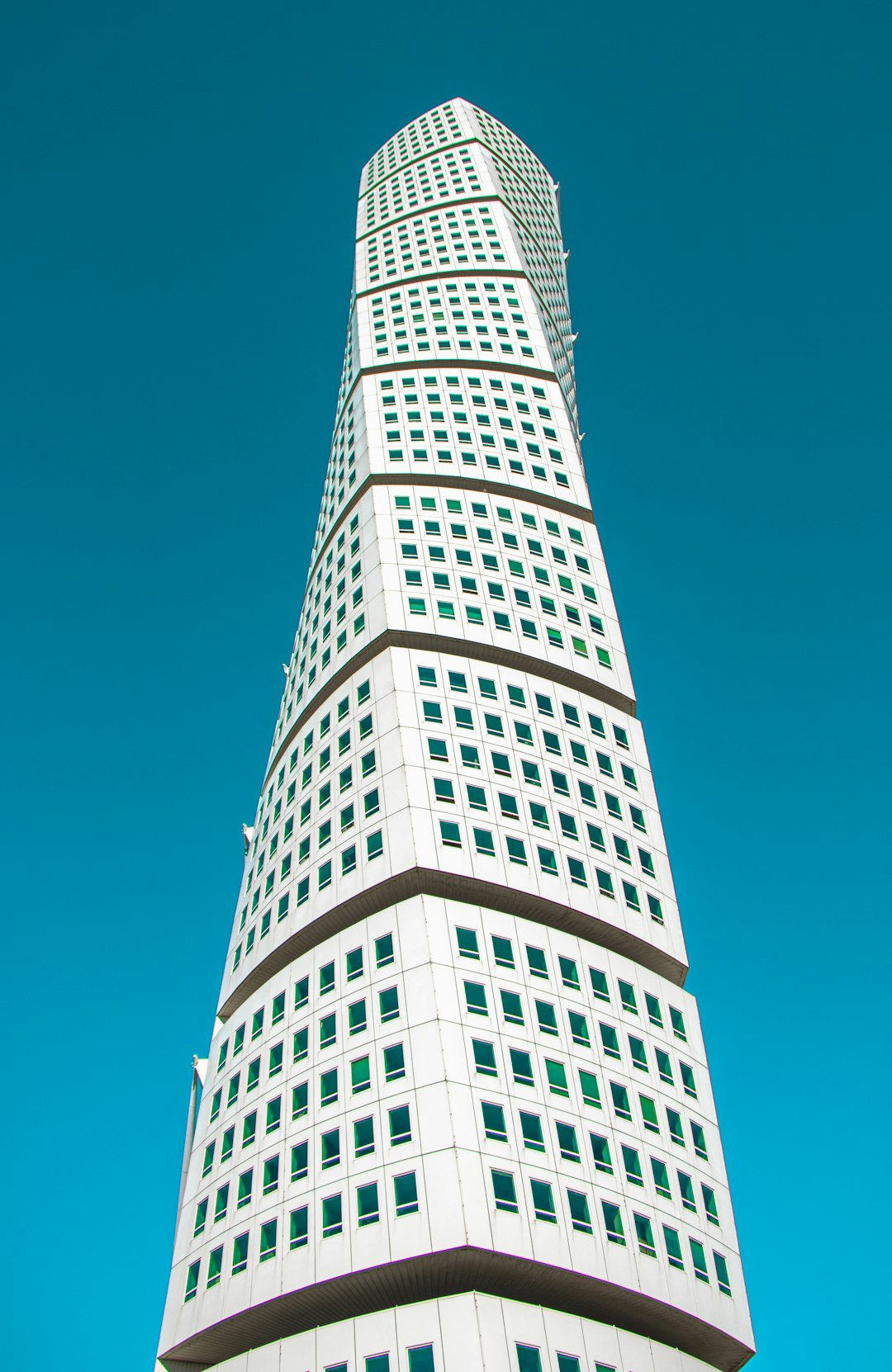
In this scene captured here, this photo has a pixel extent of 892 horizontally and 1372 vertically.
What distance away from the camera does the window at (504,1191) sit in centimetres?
3019

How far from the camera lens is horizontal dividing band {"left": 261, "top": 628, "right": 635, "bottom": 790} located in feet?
155

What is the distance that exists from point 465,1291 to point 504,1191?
106 inches

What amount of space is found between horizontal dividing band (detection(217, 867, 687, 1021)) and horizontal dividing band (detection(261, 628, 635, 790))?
9.96m

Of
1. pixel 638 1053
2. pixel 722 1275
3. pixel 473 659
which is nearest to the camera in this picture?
pixel 722 1275

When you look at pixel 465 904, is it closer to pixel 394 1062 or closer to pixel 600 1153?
pixel 394 1062

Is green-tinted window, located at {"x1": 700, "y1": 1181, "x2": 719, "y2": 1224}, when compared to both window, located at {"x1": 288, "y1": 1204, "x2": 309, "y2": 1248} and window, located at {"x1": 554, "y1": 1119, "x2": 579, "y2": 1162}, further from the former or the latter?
window, located at {"x1": 288, "y1": 1204, "x2": 309, "y2": 1248}

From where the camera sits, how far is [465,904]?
37062 millimetres

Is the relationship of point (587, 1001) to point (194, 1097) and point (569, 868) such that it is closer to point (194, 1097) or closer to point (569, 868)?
point (569, 868)

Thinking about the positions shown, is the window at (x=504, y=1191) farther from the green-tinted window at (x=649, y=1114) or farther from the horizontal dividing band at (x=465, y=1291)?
the green-tinted window at (x=649, y=1114)

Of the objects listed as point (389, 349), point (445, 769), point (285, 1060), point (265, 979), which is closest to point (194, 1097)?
point (265, 979)

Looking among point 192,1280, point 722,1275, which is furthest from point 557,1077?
point 192,1280

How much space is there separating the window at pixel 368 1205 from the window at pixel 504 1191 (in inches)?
114

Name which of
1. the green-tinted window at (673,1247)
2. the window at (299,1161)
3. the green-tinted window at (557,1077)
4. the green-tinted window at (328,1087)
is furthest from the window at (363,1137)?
the green-tinted window at (673,1247)

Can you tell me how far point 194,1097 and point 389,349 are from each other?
39616 millimetres
